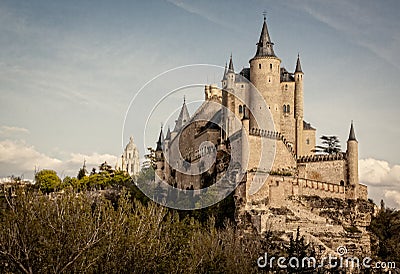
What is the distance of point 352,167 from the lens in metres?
64.7

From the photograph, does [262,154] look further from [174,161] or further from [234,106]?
[174,161]

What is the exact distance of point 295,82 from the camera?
235 ft

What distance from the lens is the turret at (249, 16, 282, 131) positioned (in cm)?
6825

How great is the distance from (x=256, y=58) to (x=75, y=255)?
161 feet

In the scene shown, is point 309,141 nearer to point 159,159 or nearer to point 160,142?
point 159,159

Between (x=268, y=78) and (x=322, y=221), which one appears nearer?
(x=322, y=221)

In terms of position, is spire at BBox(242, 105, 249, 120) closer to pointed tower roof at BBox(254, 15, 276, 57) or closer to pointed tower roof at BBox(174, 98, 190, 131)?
pointed tower roof at BBox(254, 15, 276, 57)

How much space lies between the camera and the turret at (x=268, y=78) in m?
68.2

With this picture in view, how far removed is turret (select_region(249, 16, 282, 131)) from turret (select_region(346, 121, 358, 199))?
8.35 meters

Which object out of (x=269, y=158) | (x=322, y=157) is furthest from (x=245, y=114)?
(x=322, y=157)

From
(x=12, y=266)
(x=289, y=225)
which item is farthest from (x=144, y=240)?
(x=289, y=225)

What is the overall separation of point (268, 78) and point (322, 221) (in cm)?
1830

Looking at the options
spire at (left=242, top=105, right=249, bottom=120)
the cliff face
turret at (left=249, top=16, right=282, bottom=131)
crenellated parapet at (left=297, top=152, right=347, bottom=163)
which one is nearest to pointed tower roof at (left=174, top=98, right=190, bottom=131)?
spire at (left=242, top=105, right=249, bottom=120)

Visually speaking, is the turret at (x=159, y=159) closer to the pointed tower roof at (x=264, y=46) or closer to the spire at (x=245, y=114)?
the spire at (x=245, y=114)
